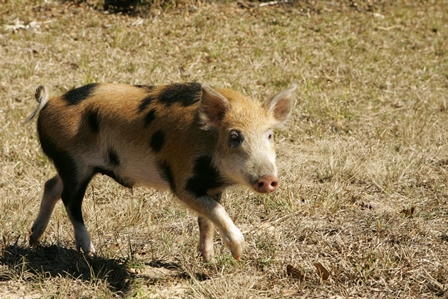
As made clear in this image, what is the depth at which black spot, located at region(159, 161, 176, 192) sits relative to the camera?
4602mm

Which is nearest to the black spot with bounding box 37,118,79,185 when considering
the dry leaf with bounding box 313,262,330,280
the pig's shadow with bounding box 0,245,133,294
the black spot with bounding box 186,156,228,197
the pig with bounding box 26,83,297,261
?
the pig with bounding box 26,83,297,261

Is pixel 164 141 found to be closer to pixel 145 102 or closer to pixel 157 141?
pixel 157 141

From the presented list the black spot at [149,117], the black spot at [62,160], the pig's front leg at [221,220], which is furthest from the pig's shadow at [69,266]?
the black spot at [149,117]

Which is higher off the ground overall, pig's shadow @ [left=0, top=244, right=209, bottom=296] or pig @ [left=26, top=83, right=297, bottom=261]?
pig @ [left=26, top=83, right=297, bottom=261]

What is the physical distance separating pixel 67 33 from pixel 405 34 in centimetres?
603

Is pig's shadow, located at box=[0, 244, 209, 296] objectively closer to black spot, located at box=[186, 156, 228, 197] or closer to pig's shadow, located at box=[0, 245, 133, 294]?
pig's shadow, located at box=[0, 245, 133, 294]

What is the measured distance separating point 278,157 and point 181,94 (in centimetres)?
253

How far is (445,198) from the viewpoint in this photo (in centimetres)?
582

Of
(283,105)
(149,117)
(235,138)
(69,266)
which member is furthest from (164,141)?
(69,266)

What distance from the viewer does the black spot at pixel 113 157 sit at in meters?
4.82

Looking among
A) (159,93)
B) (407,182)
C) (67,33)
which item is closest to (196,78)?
(67,33)

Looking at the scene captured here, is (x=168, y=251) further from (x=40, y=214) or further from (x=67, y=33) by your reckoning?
(x=67, y=33)

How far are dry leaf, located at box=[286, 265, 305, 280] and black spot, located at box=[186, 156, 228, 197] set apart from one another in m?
0.73

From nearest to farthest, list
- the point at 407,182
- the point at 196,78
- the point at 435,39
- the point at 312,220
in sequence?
the point at 312,220, the point at 407,182, the point at 196,78, the point at 435,39
